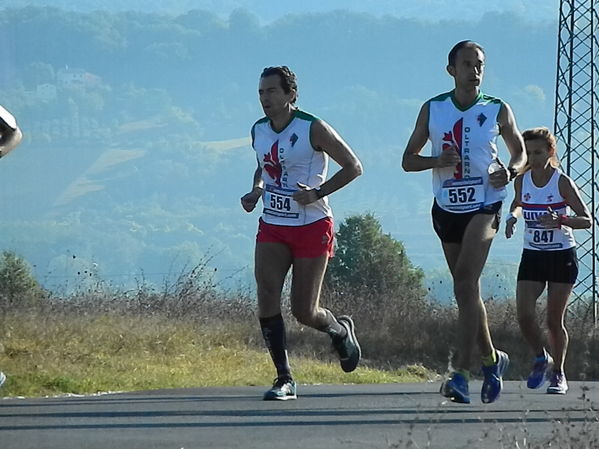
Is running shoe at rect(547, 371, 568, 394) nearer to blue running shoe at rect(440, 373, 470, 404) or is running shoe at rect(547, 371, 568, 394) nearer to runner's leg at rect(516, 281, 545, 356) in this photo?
runner's leg at rect(516, 281, 545, 356)

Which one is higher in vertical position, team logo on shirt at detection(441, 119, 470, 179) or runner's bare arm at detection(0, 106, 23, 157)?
team logo on shirt at detection(441, 119, 470, 179)

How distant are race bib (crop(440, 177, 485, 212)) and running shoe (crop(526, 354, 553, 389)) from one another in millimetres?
2518

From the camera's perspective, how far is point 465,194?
9375 mm

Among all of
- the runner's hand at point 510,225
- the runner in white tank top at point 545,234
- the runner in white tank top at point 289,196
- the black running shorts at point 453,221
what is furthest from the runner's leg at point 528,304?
the runner in white tank top at point 289,196

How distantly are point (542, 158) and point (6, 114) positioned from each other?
4472 millimetres

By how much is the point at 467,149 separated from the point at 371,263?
25184mm

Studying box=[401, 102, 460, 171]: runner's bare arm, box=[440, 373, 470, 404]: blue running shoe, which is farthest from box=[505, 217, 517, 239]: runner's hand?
box=[440, 373, 470, 404]: blue running shoe

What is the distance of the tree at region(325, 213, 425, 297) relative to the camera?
3020 centimetres

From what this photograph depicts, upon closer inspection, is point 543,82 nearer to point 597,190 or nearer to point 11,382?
point 597,190

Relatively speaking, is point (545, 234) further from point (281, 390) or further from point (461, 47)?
point (281, 390)

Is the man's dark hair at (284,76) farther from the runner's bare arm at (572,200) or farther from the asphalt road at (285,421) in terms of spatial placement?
the runner's bare arm at (572,200)

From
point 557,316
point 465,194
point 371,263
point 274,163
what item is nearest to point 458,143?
A: point 465,194

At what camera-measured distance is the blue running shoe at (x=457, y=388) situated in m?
9.33

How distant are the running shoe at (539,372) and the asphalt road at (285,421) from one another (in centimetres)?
11
